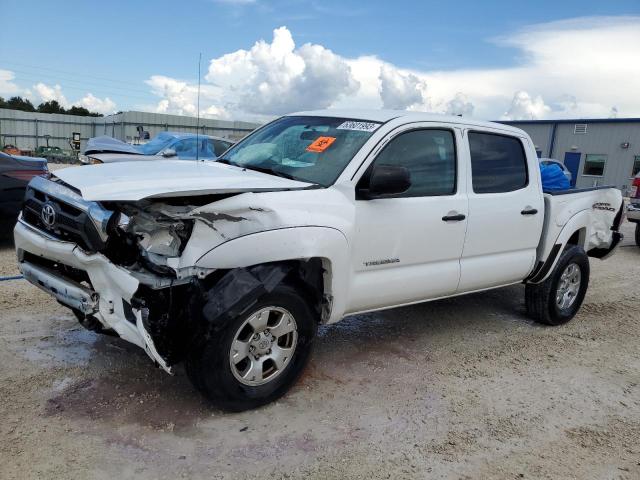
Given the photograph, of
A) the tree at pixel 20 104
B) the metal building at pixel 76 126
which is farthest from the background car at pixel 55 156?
the tree at pixel 20 104

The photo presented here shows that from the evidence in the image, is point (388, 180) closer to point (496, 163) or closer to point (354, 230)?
point (354, 230)

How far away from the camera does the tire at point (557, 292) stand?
5.33 m

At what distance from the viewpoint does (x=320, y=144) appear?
3973mm

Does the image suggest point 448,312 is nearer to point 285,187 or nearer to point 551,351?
point 551,351

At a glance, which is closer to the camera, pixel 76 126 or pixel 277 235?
pixel 277 235

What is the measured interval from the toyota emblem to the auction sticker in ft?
6.76

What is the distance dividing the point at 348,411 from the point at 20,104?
7149 cm

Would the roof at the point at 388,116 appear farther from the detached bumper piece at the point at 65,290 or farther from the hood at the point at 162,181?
the detached bumper piece at the point at 65,290

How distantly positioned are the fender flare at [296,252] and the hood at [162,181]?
0.98 feet

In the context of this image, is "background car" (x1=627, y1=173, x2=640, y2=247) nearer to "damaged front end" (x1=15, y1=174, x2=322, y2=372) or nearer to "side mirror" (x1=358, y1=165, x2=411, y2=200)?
"side mirror" (x1=358, y1=165, x2=411, y2=200)

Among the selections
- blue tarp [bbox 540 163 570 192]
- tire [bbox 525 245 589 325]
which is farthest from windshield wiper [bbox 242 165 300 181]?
blue tarp [bbox 540 163 570 192]

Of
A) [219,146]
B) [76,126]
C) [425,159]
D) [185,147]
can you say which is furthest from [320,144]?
[76,126]

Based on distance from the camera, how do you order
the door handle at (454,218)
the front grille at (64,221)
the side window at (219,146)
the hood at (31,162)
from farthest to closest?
the side window at (219,146), the hood at (31,162), the door handle at (454,218), the front grille at (64,221)

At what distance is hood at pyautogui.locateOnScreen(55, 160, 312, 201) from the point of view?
290 cm
